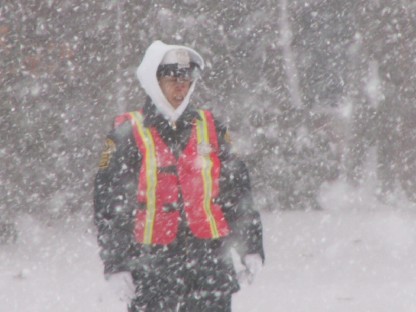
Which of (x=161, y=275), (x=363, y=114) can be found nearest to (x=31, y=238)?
(x=363, y=114)

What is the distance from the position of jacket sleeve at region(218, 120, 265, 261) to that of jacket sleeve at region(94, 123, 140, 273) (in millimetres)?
420

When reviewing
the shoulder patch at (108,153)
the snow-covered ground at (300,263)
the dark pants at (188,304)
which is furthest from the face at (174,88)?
the snow-covered ground at (300,263)

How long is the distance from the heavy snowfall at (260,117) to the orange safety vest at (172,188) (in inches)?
133

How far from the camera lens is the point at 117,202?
11.6 ft

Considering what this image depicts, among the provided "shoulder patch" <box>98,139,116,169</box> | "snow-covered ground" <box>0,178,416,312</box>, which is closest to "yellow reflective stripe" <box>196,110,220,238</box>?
"shoulder patch" <box>98,139,116,169</box>

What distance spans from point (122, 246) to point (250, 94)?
4.98 meters

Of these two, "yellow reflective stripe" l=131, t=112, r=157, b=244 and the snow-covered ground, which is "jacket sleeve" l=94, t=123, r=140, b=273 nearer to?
"yellow reflective stripe" l=131, t=112, r=157, b=244

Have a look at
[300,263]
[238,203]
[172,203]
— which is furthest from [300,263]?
[172,203]

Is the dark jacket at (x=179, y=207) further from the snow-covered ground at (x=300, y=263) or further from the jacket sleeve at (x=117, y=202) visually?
the snow-covered ground at (x=300, y=263)

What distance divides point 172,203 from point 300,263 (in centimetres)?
404

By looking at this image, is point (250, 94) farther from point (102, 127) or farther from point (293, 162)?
point (102, 127)

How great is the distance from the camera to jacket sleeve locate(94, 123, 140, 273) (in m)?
3.57

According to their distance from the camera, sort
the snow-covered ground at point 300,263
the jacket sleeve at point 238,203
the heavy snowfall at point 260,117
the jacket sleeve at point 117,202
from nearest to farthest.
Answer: the jacket sleeve at point 117,202 → the jacket sleeve at point 238,203 → the snow-covered ground at point 300,263 → the heavy snowfall at point 260,117

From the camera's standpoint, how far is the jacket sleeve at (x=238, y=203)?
379 cm
